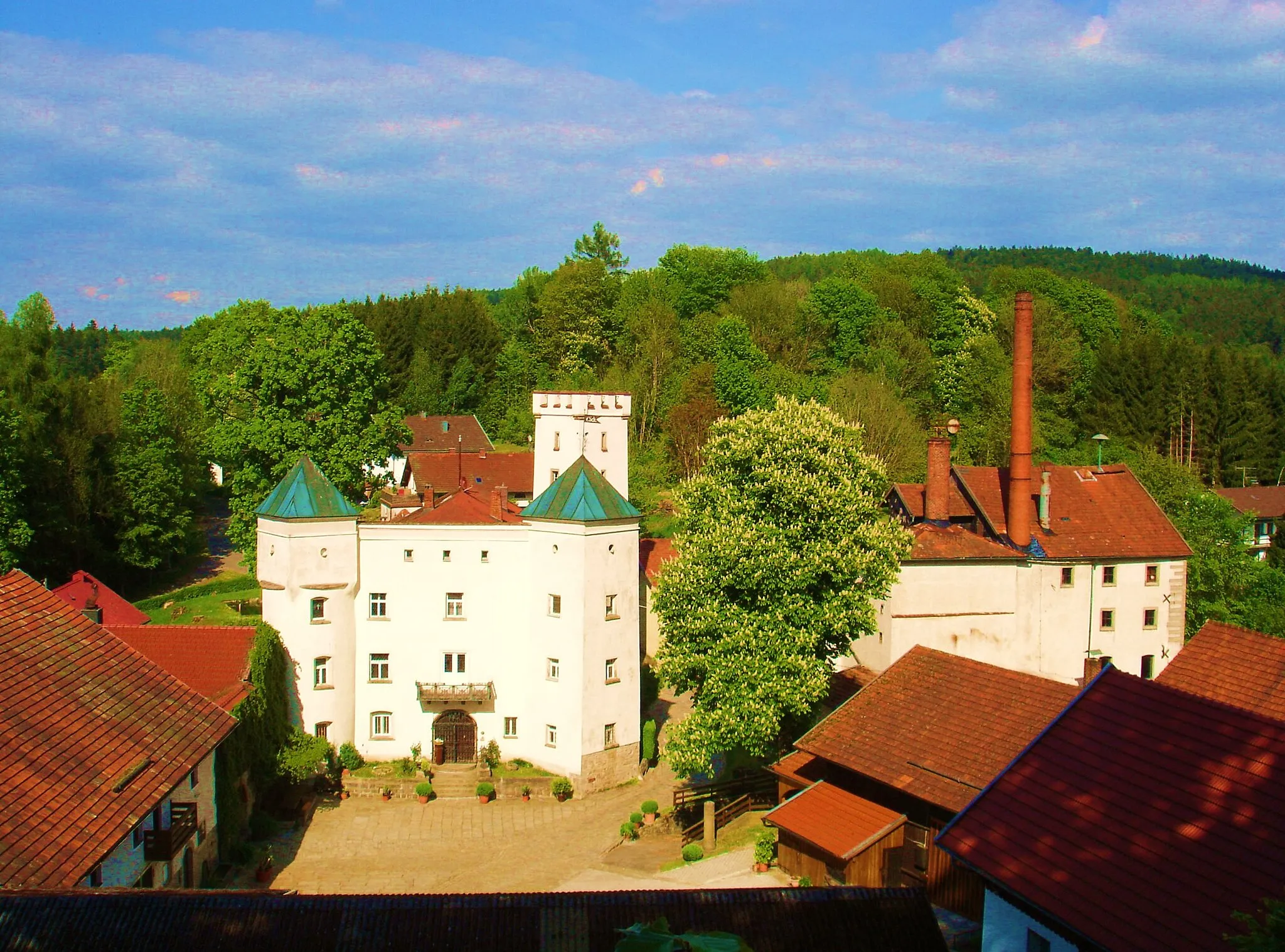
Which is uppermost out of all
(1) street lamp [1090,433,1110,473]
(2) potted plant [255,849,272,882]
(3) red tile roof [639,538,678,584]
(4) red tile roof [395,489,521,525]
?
(1) street lamp [1090,433,1110,473]

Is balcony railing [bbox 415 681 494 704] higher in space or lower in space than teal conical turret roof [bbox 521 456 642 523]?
lower

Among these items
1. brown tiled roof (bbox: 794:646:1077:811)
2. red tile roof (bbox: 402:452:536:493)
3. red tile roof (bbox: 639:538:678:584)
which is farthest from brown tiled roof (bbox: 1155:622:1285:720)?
red tile roof (bbox: 402:452:536:493)

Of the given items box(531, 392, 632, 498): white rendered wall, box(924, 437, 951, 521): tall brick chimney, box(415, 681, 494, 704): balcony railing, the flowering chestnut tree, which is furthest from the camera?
box(531, 392, 632, 498): white rendered wall

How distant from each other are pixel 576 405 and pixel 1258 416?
183ft

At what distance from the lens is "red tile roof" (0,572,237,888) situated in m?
17.5

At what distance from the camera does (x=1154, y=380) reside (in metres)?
77.1

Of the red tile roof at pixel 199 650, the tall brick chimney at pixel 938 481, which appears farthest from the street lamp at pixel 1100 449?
the red tile roof at pixel 199 650

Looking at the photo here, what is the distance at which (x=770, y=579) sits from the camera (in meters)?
30.7

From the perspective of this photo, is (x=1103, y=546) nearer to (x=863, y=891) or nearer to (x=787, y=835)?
(x=787, y=835)

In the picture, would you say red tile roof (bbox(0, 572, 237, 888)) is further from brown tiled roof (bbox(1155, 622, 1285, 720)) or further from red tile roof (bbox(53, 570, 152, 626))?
brown tiled roof (bbox(1155, 622, 1285, 720))

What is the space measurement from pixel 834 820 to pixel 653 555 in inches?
1051

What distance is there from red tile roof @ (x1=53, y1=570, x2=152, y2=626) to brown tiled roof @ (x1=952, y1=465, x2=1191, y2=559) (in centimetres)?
3415

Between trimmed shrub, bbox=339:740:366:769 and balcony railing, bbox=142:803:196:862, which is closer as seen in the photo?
balcony railing, bbox=142:803:196:862

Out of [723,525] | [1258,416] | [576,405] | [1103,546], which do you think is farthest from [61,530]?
[1258,416]
